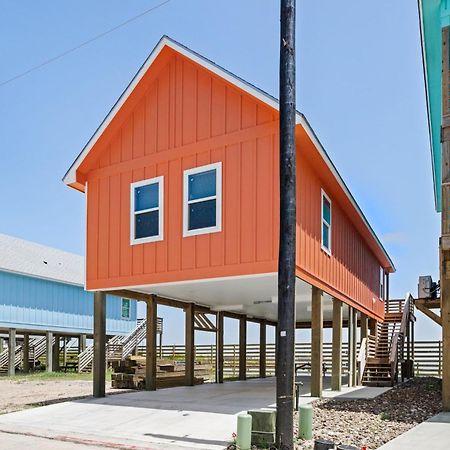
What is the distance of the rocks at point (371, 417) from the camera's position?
923 centimetres

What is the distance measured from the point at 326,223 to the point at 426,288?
20.5ft

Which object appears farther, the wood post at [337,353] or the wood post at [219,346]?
the wood post at [219,346]

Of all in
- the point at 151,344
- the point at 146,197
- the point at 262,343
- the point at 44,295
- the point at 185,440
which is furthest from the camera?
the point at 44,295

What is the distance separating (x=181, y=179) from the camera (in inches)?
532

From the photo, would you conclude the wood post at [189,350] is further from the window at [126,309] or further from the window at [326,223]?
the window at [126,309]

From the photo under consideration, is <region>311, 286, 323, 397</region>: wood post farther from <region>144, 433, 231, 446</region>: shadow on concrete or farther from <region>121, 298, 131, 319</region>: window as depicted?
<region>121, 298, 131, 319</region>: window

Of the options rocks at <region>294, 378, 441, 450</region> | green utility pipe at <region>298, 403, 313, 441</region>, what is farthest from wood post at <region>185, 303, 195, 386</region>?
green utility pipe at <region>298, 403, 313, 441</region>

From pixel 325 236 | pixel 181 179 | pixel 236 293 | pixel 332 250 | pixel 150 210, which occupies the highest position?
pixel 181 179

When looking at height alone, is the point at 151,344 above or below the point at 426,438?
above

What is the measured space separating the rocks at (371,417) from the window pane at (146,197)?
19.0ft

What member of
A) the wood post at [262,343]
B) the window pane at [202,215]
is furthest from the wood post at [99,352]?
the wood post at [262,343]

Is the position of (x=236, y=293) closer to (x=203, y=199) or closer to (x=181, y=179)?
(x=203, y=199)

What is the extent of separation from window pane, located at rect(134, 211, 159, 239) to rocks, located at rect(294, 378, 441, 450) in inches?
207

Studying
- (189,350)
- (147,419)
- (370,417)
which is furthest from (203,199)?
(189,350)
